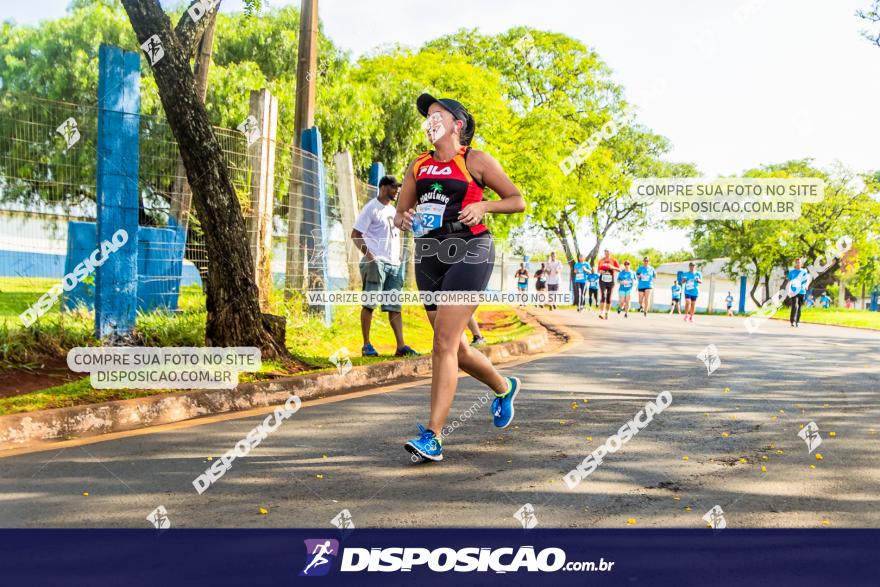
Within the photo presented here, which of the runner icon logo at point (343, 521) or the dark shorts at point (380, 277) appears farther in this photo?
the dark shorts at point (380, 277)

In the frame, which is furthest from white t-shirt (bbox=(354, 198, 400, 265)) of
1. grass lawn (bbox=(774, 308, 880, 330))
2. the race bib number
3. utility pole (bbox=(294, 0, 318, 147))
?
grass lawn (bbox=(774, 308, 880, 330))

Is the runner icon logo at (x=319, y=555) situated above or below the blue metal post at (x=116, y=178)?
below

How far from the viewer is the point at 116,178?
7.76 meters

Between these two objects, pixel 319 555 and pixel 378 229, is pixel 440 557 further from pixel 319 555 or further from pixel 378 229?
pixel 378 229

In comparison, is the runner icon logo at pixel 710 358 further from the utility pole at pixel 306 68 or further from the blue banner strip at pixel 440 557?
the utility pole at pixel 306 68

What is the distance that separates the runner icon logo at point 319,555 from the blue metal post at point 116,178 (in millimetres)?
5059

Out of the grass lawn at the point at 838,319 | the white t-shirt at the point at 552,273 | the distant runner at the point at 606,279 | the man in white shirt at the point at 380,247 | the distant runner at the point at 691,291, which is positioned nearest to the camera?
the man in white shirt at the point at 380,247

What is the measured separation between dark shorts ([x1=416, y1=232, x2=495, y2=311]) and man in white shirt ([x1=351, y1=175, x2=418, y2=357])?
3.97 m

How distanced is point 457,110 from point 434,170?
39cm

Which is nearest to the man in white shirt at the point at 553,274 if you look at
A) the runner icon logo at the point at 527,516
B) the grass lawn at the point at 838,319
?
the grass lawn at the point at 838,319

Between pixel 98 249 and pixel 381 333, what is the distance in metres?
5.58

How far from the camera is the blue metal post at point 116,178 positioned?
7.68m

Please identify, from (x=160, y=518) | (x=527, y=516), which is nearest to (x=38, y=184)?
(x=160, y=518)

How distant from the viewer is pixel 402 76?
27969 millimetres
